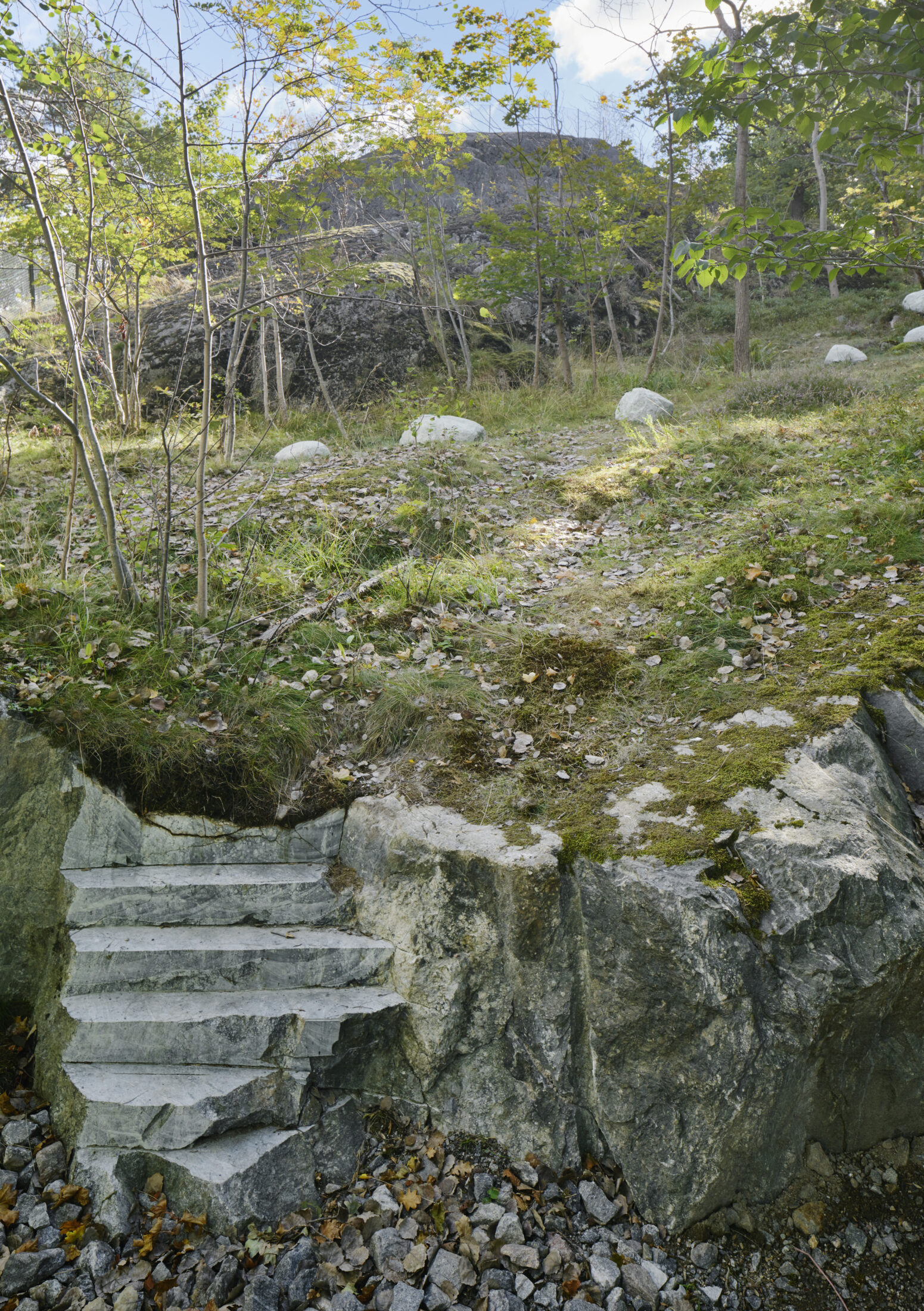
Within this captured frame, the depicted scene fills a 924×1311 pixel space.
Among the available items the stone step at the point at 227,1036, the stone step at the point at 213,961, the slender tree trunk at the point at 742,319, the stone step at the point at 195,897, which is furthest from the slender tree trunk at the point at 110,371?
the slender tree trunk at the point at 742,319

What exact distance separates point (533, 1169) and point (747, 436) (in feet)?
22.5

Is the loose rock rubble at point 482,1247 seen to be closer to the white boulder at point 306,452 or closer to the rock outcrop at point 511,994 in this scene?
the rock outcrop at point 511,994

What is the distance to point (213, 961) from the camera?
2859mm

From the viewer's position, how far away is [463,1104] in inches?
106

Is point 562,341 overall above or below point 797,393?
above

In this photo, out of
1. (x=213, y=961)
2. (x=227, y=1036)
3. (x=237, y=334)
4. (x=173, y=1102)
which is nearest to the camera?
(x=173, y=1102)

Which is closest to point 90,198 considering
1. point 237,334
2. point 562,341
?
point 237,334

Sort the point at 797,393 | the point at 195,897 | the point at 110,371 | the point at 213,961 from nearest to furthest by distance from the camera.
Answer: the point at 213,961 → the point at 195,897 → the point at 110,371 → the point at 797,393

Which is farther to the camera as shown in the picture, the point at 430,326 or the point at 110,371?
the point at 430,326

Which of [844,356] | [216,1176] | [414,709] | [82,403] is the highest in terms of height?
[82,403]

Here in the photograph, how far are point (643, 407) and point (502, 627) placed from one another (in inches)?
246

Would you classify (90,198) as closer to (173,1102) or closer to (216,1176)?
(173,1102)

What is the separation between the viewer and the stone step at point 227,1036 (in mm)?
2664

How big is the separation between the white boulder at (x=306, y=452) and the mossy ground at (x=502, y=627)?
793 millimetres
